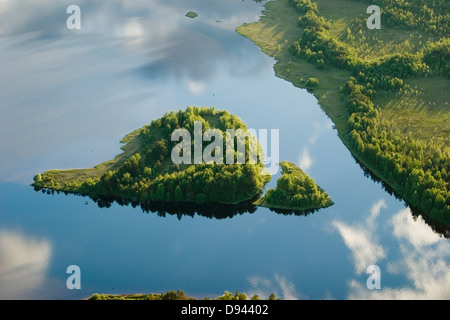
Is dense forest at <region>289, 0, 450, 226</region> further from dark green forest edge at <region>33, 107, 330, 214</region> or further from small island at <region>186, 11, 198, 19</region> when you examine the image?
small island at <region>186, 11, 198, 19</region>

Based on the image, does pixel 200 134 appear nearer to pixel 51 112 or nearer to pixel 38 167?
pixel 38 167

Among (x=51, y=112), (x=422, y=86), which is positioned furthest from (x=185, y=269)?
(x=422, y=86)

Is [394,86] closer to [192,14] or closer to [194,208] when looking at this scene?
[194,208]

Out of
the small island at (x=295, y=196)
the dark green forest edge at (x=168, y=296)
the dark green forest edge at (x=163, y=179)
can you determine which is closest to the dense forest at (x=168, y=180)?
the dark green forest edge at (x=163, y=179)

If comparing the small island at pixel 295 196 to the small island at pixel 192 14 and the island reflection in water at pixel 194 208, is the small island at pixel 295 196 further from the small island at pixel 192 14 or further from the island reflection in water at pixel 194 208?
the small island at pixel 192 14

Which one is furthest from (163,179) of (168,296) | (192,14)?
(192,14)
